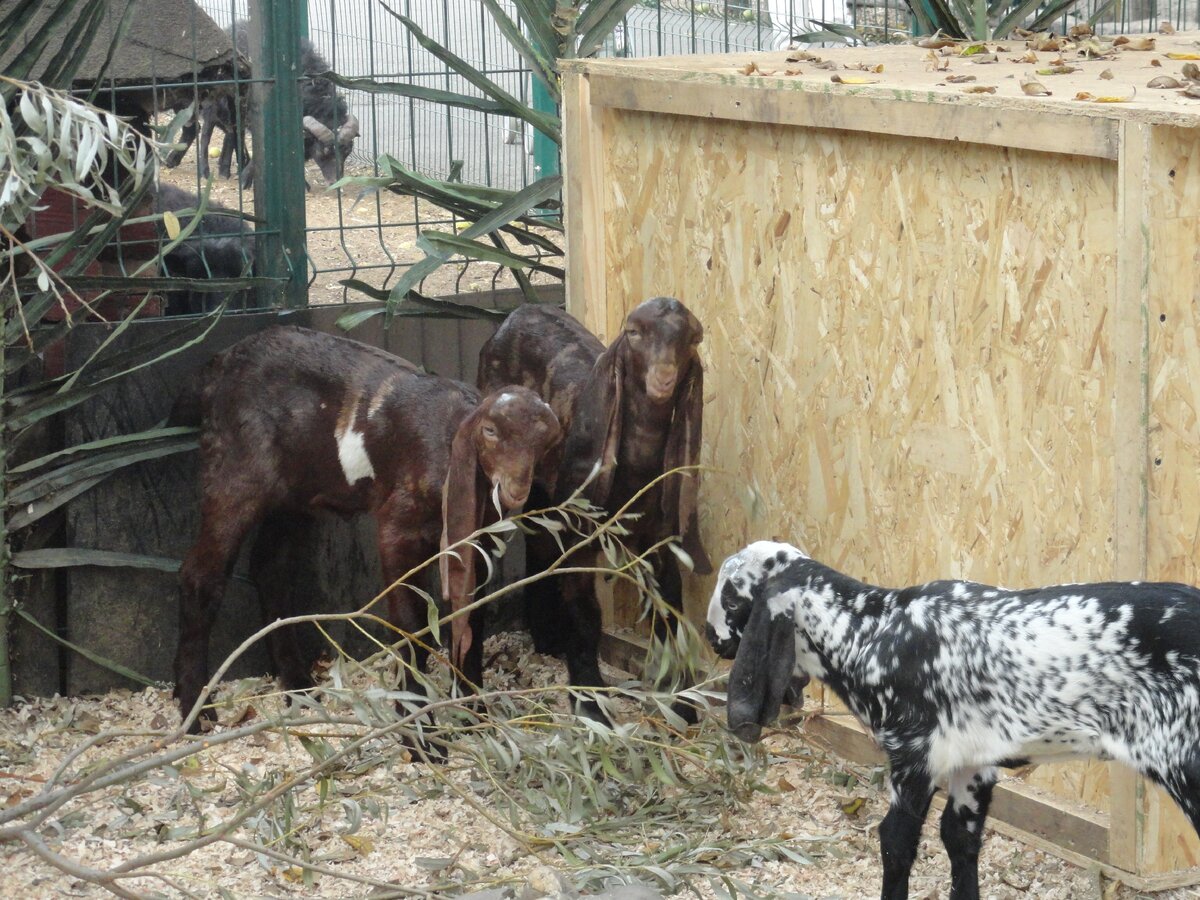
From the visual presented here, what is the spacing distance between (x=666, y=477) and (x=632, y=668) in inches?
47.7

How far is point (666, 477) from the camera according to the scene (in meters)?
5.21

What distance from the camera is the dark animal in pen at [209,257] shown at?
20.3 feet

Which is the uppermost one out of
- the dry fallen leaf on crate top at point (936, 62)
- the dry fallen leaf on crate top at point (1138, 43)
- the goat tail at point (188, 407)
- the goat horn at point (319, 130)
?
the dry fallen leaf on crate top at point (1138, 43)

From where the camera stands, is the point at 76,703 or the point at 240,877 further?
the point at 76,703

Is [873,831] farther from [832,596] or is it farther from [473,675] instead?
[473,675]

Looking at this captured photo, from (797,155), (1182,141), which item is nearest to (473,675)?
(797,155)

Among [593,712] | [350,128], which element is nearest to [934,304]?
[593,712]

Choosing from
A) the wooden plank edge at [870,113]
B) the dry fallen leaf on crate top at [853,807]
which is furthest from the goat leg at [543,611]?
the wooden plank edge at [870,113]

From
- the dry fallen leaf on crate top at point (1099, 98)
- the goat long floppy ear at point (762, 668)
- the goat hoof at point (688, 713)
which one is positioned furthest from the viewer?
the goat hoof at point (688, 713)

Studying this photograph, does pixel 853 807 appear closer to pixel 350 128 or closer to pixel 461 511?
pixel 461 511

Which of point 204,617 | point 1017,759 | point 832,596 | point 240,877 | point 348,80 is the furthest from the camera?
point 348,80

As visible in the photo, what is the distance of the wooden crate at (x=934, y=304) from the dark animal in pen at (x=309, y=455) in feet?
3.09

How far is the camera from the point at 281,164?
6242 millimetres

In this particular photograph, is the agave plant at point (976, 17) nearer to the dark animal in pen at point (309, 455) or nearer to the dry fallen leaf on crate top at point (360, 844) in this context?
the dark animal in pen at point (309, 455)
